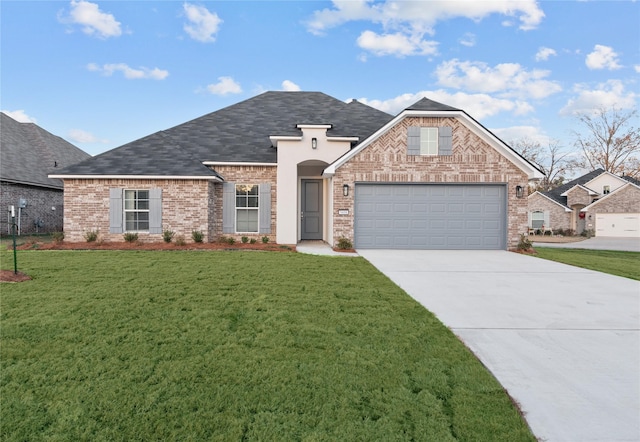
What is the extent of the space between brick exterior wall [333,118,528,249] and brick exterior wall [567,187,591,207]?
25.2 metres

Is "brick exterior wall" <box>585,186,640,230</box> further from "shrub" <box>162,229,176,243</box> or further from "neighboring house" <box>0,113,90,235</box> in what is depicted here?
"neighboring house" <box>0,113,90,235</box>

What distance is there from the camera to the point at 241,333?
4.28 metres

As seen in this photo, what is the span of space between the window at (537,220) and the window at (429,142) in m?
25.1

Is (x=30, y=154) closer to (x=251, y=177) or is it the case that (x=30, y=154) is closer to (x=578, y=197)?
(x=251, y=177)

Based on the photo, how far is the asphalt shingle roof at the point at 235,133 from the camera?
46.0 feet

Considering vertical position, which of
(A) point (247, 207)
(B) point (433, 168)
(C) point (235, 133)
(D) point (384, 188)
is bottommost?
(A) point (247, 207)

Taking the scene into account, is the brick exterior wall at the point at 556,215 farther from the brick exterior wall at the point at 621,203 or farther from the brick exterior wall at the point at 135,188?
the brick exterior wall at the point at 135,188

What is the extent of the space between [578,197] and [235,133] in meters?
32.1

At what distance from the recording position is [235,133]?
16.6 m

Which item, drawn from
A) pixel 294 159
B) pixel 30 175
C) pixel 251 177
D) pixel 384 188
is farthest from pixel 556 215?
pixel 30 175

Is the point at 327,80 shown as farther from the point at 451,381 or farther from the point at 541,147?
Answer: the point at 541,147

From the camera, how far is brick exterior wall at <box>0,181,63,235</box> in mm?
18438

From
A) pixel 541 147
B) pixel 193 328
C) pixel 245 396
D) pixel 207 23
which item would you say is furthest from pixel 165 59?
pixel 541 147

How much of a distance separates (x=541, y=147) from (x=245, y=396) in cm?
5175
